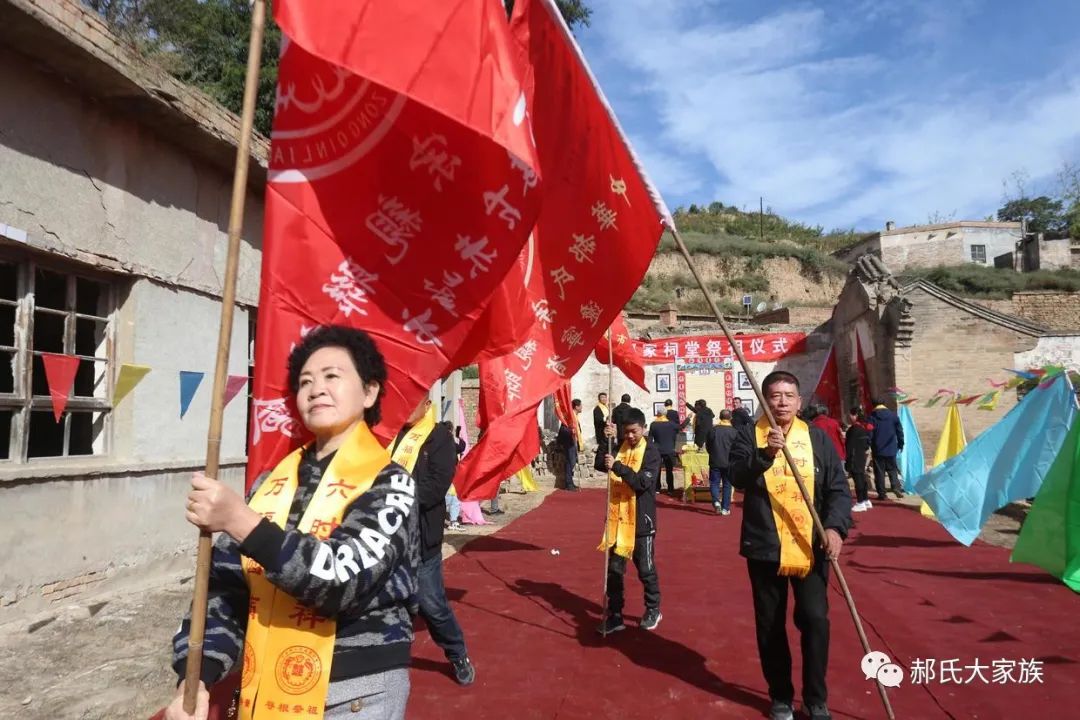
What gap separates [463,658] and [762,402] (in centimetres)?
241

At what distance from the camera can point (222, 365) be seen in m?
1.70

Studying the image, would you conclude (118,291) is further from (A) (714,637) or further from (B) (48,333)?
(A) (714,637)

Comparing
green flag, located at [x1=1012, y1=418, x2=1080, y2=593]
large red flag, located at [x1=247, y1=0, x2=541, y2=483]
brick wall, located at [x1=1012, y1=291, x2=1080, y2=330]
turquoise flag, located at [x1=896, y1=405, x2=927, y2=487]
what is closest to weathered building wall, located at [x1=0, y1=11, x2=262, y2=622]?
large red flag, located at [x1=247, y1=0, x2=541, y2=483]

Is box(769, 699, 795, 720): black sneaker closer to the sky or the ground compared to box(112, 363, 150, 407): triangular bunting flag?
closer to the ground

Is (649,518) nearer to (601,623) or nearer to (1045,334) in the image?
(601,623)

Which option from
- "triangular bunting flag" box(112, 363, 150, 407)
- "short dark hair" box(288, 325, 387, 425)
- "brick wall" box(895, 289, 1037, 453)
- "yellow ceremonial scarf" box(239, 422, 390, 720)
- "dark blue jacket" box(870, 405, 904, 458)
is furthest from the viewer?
"brick wall" box(895, 289, 1037, 453)

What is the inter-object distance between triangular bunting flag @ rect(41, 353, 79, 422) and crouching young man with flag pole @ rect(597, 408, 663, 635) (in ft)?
12.5

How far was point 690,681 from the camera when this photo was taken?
4.43 metres

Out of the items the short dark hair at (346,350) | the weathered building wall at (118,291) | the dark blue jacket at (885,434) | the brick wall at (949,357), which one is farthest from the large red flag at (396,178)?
the brick wall at (949,357)

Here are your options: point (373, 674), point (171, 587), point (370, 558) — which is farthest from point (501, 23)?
point (171, 587)

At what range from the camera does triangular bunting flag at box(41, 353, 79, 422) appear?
500 cm

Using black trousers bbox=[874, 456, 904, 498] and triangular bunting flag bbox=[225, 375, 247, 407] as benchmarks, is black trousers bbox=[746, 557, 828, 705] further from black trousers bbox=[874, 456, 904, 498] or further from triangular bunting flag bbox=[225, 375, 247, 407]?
black trousers bbox=[874, 456, 904, 498]

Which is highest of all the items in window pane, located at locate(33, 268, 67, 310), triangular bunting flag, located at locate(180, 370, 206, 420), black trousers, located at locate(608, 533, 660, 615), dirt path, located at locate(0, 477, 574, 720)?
window pane, located at locate(33, 268, 67, 310)

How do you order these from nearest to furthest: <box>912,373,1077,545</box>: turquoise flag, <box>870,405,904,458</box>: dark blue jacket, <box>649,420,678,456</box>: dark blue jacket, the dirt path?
1. the dirt path
2. <box>912,373,1077,545</box>: turquoise flag
3. <box>870,405,904,458</box>: dark blue jacket
4. <box>649,420,678,456</box>: dark blue jacket
